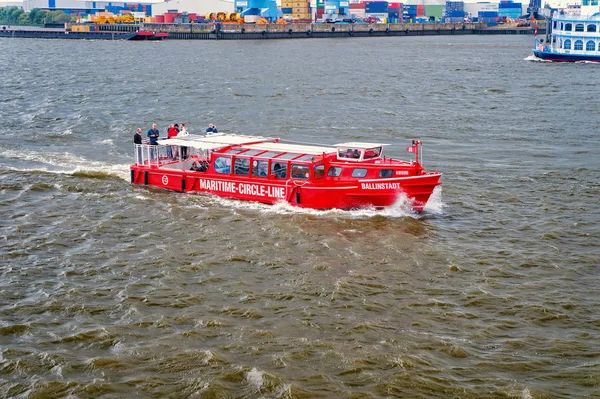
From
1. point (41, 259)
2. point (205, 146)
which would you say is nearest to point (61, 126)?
Result: point (205, 146)

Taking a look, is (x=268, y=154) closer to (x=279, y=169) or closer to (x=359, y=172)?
(x=279, y=169)

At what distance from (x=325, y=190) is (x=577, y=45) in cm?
8666

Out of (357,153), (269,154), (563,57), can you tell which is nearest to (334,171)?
(357,153)

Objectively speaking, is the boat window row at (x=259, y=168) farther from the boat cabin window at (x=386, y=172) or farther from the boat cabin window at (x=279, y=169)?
the boat cabin window at (x=386, y=172)

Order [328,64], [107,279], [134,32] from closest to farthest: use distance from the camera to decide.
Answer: [107,279] < [328,64] < [134,32]

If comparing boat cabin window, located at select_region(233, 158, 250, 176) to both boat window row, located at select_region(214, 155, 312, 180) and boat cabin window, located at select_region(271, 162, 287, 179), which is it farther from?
boat cabin window, located at select_region(271, 162, 287, 179)

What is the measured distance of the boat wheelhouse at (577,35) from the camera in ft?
335

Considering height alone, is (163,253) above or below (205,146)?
below

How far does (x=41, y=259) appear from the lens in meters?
26.1

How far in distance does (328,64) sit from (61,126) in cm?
6055

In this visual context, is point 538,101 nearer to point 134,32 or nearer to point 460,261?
point 460,261

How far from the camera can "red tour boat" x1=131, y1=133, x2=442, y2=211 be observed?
30422 millimetres

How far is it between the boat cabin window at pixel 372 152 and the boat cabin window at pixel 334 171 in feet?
3.93

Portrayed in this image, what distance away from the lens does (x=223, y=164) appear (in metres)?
33.5
